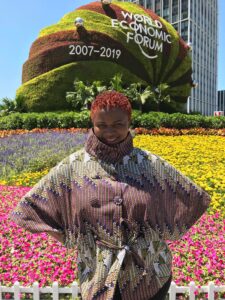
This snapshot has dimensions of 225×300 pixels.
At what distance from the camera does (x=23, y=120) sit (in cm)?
1761

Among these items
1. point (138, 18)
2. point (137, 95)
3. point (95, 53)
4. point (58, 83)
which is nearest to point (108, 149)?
point (137, 95)

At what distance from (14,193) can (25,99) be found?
13471 mm

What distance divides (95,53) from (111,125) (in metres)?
18.6

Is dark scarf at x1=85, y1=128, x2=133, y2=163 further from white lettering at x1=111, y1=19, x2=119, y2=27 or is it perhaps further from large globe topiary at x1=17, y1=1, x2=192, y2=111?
white lettering at x1=111, y1=19, x2=119, y2=27

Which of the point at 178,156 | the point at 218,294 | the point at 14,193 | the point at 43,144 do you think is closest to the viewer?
the point at 218,294

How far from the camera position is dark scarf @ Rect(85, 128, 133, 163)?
1.92 meters

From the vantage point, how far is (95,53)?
64.9 feet

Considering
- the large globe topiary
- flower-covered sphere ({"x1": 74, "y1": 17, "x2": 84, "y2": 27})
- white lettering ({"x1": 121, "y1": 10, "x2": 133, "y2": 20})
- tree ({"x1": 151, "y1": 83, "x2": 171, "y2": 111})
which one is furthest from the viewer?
white lettering ({"x1": 121, "y1": 10, "x2": 133, "y2": 20})

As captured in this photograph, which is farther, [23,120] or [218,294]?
[23,120]

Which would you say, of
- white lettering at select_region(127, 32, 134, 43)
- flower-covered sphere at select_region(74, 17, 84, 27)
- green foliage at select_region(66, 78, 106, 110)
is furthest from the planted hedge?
white lettering at select_region(127, 32, 134, 43)

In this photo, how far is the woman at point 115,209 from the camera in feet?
6.16

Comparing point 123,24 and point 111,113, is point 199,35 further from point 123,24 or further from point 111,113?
point 111,113

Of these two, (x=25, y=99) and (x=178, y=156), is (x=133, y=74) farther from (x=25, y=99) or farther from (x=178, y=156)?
(x=178, y=156)

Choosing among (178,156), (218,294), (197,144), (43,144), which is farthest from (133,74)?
(218,294)
